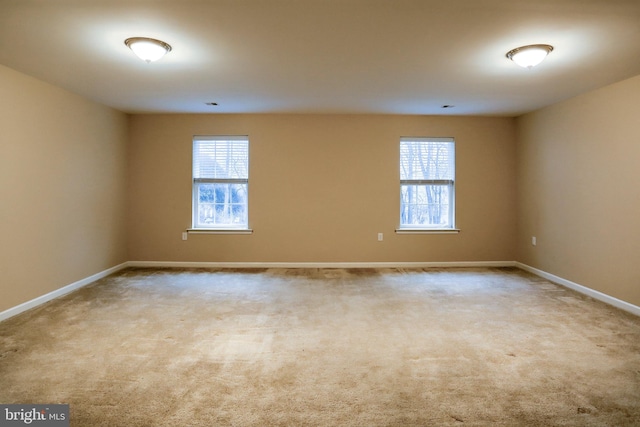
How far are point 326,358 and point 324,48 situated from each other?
2385mm

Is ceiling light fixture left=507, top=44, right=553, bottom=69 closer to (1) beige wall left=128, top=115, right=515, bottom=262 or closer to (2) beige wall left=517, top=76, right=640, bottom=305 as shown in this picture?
(2) beige wall left=517, top=76, right=640, bottom=305

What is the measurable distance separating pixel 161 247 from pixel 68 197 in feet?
5.34

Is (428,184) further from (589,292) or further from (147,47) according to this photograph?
(147,47)

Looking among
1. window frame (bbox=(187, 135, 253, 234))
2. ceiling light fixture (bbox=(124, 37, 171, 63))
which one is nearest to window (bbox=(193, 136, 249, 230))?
window frame (bbox=(187, 135, 253, 234))

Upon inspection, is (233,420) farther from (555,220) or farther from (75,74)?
(555,220)

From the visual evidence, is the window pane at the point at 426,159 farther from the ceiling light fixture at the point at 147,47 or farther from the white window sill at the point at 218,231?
the ceiling light fixture at the point at 147,47

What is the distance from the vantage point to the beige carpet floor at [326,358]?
196cm

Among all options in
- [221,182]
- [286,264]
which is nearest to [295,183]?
[221,182]

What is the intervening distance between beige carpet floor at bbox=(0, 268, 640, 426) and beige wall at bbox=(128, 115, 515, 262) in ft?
4.52

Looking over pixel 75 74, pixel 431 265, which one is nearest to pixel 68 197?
pixel 75 74

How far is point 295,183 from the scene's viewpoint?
563cm

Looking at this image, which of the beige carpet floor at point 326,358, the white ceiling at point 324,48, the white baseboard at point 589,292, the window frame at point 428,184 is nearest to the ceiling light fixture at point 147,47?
the white ceiling at point 324,48

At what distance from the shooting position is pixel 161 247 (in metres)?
5.66

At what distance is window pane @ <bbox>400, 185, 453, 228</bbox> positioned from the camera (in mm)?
5758
